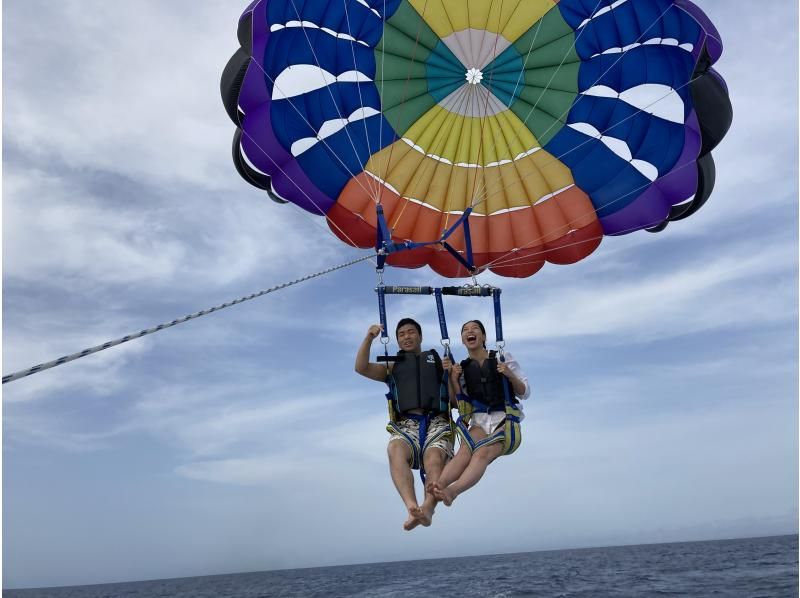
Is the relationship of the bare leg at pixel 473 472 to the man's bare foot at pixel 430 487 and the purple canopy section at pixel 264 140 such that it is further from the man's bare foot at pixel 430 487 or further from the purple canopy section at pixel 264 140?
the purple canopy section at pixel 264 140

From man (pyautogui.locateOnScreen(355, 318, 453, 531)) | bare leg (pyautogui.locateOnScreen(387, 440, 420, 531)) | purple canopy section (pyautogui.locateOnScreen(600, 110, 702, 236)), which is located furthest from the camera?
purple canopy section (pyautogui.locateOnScreen(600, 110, 702, 236))

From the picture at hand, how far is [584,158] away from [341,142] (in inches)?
112

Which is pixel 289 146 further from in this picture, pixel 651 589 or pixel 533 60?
pixel 651 589

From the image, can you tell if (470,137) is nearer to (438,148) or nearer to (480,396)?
(438,148)

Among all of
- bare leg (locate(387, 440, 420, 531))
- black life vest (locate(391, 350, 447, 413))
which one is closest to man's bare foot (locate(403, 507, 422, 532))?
bare leg (locate(387, 440, 420, 531))

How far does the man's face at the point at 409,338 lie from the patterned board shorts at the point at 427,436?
61cm

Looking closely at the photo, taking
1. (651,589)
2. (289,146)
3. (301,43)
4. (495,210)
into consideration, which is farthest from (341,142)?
(651,589)

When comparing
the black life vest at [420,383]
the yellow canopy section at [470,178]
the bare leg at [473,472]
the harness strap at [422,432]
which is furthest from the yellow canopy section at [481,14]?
the bare leg at [473,472]

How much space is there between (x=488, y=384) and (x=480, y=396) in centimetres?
13

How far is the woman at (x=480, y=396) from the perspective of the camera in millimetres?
5680

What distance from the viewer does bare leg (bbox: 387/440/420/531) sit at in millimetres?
5160

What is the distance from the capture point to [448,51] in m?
7.91

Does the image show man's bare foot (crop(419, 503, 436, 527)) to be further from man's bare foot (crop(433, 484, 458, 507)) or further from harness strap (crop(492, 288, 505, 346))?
harness strap (crop(492, 288, 505, 346))

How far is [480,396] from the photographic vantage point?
601cm
